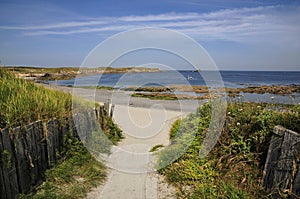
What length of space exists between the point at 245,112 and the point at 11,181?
168 inches

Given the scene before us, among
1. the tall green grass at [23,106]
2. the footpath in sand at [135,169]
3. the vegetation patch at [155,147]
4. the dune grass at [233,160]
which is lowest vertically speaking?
the footpath in sand at [135,169]

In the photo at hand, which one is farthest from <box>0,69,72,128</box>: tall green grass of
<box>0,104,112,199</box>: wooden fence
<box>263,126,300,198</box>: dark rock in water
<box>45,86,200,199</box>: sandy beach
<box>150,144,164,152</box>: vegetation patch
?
<box>263,126,300,198</box>: dark rock in water

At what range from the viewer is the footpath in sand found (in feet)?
13.7

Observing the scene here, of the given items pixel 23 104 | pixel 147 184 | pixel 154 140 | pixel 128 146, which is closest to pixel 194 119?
pixel 154 140

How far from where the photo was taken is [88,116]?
6.23 m

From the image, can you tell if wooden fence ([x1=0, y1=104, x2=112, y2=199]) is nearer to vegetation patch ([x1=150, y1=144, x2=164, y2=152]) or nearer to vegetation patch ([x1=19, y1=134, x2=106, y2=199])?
vegetation patch ([x1=19, y1=134, x2=106, y2=199])

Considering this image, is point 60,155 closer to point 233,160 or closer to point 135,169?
point 135,169

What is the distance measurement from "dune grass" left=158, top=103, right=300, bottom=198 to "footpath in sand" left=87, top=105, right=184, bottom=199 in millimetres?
323

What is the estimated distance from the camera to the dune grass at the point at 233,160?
380 cm

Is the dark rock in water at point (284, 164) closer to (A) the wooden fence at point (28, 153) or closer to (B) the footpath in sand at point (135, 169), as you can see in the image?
(B) the footpath in sand at point (135, 169)

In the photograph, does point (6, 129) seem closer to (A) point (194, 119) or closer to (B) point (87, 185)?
(B) point (87, 185)

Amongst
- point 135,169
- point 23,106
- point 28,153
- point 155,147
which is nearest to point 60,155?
point 28,153

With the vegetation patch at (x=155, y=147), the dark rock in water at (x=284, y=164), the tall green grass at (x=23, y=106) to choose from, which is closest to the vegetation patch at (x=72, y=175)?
the tall green grass at (x=23, y=106)

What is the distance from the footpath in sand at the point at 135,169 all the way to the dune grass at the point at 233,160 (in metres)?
0.32
